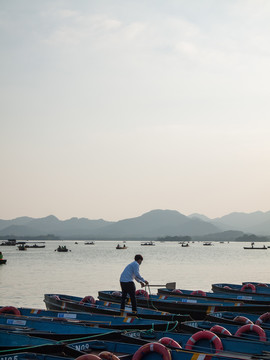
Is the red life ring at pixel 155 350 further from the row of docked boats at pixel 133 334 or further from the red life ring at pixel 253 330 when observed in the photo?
the red life ring at pixel 253 330

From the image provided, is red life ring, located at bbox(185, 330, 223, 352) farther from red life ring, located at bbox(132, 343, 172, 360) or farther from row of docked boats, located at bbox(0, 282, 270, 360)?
red life ring, located at bbox(132, 343, 172, 360)

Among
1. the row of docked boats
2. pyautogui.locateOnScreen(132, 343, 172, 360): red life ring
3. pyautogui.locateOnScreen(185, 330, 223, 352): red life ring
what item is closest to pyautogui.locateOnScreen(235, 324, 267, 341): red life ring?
the row of docked boats

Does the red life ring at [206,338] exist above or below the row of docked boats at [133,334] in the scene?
above

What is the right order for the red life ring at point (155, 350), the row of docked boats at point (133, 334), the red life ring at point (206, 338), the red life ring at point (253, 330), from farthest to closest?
the red life ring at point (253, 330), the red life ring at point (206, 338), the row of docked boats at point (133, 334), the red life ring at point (155, 350)

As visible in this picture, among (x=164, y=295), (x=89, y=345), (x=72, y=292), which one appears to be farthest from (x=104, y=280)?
(x=89, y=345)

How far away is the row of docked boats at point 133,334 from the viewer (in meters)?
10.6

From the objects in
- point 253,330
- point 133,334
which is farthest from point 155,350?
point 253,330

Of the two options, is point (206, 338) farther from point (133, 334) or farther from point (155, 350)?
point (133, 334)

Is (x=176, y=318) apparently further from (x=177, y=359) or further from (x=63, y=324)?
(x=177, y=359)

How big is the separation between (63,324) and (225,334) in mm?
4832

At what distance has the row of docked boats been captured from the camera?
418 inches

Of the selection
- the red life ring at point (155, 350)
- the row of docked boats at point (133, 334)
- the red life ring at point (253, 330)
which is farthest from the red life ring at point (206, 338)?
the red life ring at point (253, 330)

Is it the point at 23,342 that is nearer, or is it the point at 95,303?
the point at 23,342

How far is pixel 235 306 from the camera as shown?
62.2 feet
